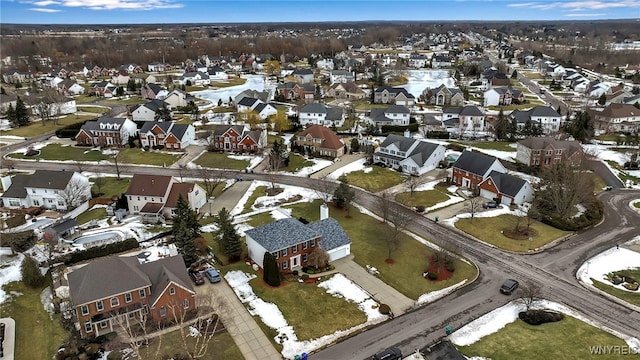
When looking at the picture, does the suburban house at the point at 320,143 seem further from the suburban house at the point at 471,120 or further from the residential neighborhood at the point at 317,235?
the suburban house at the point at 471,120

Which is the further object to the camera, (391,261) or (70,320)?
(391,261)

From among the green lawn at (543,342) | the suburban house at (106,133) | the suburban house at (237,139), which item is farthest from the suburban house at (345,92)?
the green lawn at (543,342)

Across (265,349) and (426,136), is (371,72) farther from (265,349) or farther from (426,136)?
(265,349)

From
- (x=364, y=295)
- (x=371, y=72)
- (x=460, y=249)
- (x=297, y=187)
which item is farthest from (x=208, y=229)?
(x=371, y=72)

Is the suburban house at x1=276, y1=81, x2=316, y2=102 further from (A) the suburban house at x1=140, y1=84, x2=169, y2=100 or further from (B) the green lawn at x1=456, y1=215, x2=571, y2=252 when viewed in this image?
(B) the green lawn at x1=456, y1=215, x2=571, y2=252

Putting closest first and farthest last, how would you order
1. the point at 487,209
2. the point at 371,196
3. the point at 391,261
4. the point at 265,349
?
the point at 265,349, the point at 391,261, the point at 487,209, the point at 371,196

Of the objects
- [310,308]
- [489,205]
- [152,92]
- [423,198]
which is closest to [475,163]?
[489,205]
